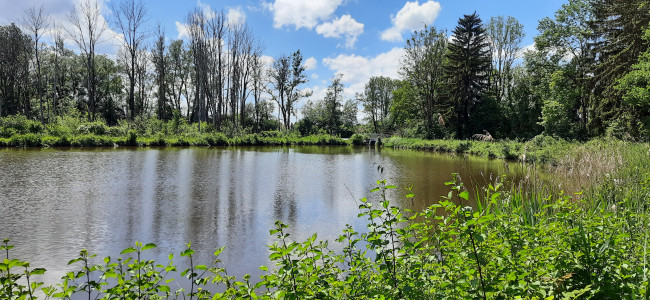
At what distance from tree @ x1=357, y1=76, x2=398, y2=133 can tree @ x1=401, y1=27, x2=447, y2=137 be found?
1596 cm

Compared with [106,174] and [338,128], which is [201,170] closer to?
[106,174]

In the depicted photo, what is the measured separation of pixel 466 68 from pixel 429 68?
534 centimetres

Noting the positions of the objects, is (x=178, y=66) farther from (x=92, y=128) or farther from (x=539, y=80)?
(x=539, y=80)

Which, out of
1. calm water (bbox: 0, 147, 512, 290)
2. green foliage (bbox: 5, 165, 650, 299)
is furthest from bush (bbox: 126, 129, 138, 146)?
green foliage (bbox: 5, 165, 650, 299)

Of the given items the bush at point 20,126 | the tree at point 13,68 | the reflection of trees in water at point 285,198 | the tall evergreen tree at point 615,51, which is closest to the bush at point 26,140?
the bush at point 20,126

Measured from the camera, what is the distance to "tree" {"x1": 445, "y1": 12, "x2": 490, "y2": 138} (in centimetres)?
3666

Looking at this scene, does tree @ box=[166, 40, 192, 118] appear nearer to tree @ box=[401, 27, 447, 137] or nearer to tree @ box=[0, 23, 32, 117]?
tree @ box=[0, 23, 32, 117]

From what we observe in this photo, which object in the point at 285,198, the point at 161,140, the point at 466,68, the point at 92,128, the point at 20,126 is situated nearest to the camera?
the point at 285,198

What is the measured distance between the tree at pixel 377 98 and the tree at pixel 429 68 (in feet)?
52.4

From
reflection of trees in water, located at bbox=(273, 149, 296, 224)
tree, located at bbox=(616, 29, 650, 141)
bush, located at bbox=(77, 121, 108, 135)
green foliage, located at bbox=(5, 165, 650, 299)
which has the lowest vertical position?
reflection of trees in water, located at bbox=(273, 149, 296, 224)

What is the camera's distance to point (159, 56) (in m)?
46.9

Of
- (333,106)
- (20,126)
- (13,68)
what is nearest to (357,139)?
(333,106)

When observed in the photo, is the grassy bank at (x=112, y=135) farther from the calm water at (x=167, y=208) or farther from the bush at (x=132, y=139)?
the calm water at (x=167, y=208)

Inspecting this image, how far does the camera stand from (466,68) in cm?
3641
